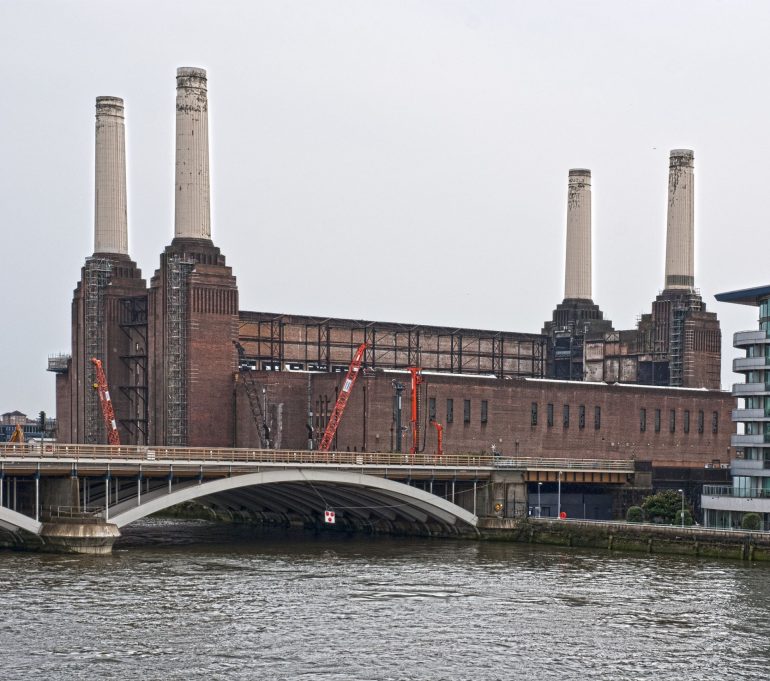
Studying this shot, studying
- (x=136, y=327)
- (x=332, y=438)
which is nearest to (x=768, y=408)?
(x=332, y=438)

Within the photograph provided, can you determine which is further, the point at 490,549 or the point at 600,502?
the point at 600,502

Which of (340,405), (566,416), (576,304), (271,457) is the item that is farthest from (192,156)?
(576,304)

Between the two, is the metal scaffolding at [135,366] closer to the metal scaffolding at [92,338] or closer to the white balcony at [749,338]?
the metal scaffolding at [92,338]

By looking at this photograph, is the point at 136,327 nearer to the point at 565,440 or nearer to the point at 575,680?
the point at 565,440

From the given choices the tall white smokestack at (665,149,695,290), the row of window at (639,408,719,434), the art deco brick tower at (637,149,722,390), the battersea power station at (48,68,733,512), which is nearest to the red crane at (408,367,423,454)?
the battersea power station at (48,68,733,512)

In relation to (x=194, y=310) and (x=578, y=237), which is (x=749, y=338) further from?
(x=578, y=237)

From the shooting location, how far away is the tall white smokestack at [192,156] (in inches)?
5172

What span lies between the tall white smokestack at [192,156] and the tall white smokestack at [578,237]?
4617 cm

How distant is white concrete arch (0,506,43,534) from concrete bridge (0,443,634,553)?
0.25 ft

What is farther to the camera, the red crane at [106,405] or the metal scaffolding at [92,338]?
the metal scaffolding at [92,338]

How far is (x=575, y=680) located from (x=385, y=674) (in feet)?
22.2

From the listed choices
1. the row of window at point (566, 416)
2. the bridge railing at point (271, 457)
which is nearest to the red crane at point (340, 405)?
the bridge railing at point (271, 457)

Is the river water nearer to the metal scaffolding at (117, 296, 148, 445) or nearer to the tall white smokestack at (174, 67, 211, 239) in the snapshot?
the tall white smokestack at (174, 67, 211, 239)

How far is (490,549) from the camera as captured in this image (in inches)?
3920
